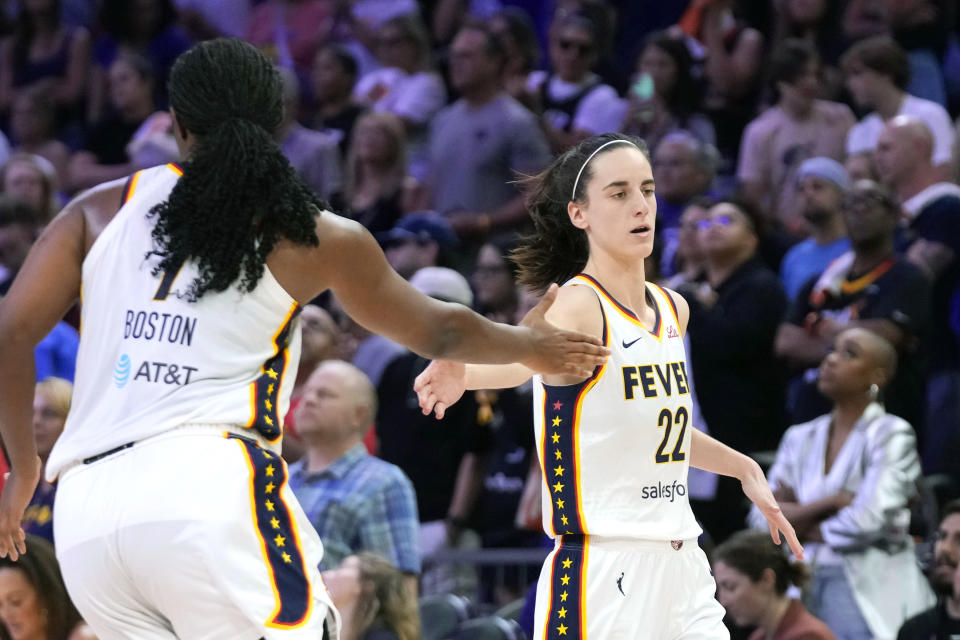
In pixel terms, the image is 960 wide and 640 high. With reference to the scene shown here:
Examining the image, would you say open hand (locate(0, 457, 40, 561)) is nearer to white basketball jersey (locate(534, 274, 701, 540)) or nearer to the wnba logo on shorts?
the wnba logo on shorts

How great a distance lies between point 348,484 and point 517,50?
4748 millimetres

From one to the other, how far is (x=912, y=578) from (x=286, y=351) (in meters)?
4.12

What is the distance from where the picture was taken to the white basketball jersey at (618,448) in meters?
4.62

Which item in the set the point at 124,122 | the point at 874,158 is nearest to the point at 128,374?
the point at 874,158

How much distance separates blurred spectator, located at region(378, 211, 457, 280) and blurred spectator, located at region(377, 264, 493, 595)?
2.68 feet

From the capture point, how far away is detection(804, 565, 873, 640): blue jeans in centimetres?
701

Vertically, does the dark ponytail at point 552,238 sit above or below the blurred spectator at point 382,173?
below

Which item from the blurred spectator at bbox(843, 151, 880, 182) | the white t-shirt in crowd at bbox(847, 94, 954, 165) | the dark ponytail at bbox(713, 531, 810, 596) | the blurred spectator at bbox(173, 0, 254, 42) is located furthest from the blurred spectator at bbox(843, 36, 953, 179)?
the blurred spectator at bbox(173, 0, 254, 42)

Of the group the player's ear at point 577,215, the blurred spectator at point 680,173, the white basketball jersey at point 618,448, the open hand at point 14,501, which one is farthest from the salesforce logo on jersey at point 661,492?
the blurred spectator at point 680,173

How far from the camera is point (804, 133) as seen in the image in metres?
9.96

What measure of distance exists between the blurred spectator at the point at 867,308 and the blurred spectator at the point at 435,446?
178cm

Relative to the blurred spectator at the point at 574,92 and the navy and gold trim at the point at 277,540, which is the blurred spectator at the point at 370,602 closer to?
the navy and gold trim at the point at 277,540

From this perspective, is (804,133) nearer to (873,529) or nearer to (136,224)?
(873,529)

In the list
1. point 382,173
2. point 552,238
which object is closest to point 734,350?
point 552,238
